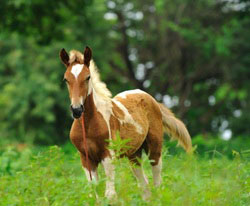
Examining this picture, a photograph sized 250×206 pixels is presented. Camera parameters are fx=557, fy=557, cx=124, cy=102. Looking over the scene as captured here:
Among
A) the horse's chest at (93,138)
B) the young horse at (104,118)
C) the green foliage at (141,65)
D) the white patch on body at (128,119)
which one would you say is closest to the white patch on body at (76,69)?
the young horse at (104,118)

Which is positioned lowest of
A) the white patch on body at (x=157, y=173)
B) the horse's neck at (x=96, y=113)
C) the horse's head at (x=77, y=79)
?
the white patch on body at (x=157, y=173)

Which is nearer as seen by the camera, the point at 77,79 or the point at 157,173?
the point at 77,79

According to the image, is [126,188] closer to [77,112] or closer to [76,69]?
[77,112]

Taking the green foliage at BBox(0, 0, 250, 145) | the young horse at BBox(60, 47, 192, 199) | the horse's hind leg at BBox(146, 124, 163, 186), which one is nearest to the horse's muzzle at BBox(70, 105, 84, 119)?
the young horse at BBox(60, 47, 192, 199)

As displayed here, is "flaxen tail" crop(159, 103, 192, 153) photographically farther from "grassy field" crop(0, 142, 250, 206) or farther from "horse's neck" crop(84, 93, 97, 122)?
"horse's neck" crop(84, 93, 97, 122)

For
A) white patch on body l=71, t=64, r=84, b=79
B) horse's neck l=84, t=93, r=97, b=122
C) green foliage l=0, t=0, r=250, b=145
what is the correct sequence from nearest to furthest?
white patch on body l=71, t=64, r=84, b=79
horse's neck l=84, t=93, r=97, b=122
green foliage l=0, t=0, r=250, b=145

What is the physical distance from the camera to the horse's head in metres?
6.03

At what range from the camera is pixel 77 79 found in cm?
618

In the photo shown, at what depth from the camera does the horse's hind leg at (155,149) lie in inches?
295

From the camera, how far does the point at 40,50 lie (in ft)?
101

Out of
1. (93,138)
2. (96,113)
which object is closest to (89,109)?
(96,113)

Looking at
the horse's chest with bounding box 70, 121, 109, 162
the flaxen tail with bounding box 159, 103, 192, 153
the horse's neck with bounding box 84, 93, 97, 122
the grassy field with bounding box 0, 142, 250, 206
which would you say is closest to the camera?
the grassy field with bounding box 0, 142, 250, 206

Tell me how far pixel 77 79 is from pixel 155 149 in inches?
76.1

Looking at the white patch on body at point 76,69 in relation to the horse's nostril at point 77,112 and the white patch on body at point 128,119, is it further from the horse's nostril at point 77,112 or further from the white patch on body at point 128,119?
the white patch on body at point 128,119
